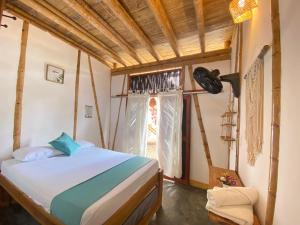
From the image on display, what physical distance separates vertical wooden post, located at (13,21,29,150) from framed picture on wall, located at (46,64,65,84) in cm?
42

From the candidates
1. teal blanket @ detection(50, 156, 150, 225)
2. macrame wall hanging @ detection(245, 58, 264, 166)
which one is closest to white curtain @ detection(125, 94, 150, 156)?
teal blanket @ detection(50, 156, 150, 225)

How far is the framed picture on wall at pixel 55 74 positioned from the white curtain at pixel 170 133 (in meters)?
2.22

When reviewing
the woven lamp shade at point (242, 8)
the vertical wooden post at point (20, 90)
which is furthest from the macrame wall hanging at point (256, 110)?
the vertical wooden post at point (20, 90)

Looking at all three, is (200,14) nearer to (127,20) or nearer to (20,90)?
(127,20)

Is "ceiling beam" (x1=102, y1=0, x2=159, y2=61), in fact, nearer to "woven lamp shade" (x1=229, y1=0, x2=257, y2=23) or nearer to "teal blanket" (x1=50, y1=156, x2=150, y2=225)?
"woven lamp shade" (x1=229, y1=0, x2=257, y2=23)

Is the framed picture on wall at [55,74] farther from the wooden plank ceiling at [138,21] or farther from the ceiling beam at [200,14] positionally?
the ceiling beam at [200,14]

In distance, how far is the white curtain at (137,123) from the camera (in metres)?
4.04

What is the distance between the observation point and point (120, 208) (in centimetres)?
152

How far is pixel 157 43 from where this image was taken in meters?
3.32

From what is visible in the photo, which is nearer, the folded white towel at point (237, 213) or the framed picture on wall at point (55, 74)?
the folded white towel at point (237, 213)

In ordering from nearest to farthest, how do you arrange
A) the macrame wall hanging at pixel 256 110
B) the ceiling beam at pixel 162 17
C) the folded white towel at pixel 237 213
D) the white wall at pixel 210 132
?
the folded white towel at pixel 237 213, the macrame wall hanging at pixel 256 110, the ceiling beam at pixel 162 17, the white wall at pixel 210 132

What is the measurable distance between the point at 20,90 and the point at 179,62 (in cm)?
324

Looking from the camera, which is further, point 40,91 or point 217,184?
point 40,91

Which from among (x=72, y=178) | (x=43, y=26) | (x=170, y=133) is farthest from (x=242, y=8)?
(x=43, y=26)
